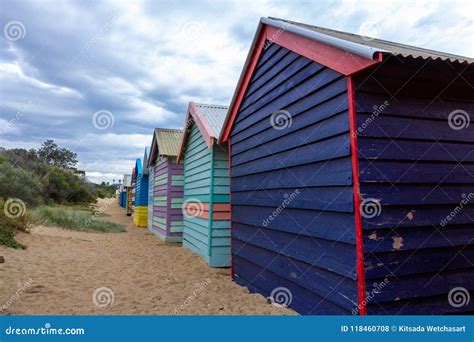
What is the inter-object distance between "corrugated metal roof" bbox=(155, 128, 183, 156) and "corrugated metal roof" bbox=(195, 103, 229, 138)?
2980 millimetres

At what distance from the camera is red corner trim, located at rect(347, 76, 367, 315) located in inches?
128

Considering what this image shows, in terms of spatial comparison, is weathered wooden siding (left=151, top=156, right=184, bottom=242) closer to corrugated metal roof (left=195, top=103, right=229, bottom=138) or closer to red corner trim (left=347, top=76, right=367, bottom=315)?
corrugated metal roof (left=195, top=103, right=229, bottom=138)

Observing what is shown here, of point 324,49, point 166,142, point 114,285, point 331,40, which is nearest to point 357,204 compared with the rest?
point 331,40

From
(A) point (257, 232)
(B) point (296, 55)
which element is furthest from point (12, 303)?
(B) point (296, 55)

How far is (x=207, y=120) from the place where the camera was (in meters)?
9.24

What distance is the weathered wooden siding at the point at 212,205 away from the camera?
8.52 meters

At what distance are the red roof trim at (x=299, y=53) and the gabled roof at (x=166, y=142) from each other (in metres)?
5.92

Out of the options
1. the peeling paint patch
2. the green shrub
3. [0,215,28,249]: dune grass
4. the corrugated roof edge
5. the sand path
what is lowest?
the sand path

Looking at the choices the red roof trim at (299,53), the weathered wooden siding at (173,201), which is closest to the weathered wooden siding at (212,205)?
the red roof trim at (299,53)

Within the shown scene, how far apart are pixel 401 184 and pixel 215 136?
5.26m

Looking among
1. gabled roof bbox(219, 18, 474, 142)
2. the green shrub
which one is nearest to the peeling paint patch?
gabled roof bbox(219, 18, 474, 142)

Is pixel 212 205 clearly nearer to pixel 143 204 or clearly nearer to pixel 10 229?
pixel 10 229

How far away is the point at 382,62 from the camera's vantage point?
312 centimetres

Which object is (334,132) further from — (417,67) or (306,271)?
(306,271)
